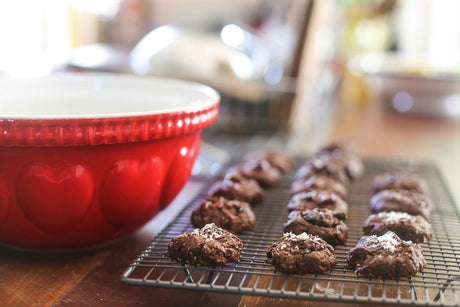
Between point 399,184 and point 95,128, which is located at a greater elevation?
point 95,128

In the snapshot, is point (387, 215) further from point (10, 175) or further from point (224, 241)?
point (10, 175)

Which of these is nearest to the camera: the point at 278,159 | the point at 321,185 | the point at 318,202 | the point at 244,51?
the point at 318,202

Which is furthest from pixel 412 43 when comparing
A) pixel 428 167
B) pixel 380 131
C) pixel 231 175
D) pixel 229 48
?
pixel 231 175

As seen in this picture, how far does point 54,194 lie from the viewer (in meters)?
0.70

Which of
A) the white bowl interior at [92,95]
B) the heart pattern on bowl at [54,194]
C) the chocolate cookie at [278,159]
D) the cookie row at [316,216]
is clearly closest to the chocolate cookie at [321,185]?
the cookie row at [316,216]

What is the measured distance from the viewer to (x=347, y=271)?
0.68 metres

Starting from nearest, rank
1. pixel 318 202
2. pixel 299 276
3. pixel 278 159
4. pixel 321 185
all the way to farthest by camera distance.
Answer: pixel 299 276 < pixel 318 202 < pixel 321 185 < pixel 278 159

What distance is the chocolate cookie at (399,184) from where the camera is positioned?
1.02 metres

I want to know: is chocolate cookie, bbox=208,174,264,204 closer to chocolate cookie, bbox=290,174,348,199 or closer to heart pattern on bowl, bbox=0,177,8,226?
chocolate cookie, bbox=290,174,348,199

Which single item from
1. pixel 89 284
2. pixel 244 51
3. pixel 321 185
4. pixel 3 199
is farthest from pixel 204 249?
pixel 244 51

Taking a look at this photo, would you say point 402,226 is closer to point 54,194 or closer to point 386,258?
point 386,258

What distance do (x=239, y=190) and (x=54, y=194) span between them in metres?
0.34

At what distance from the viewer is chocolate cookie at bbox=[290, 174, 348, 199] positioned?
3.26ft

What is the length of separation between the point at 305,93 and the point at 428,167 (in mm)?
678
